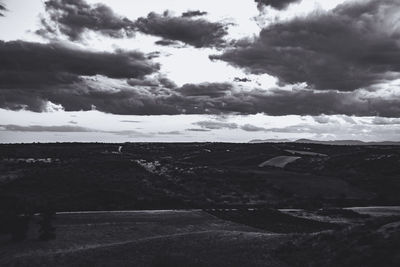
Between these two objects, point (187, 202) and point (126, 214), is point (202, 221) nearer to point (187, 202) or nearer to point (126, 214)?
point (126, 214)

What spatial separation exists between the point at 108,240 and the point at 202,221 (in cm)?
791

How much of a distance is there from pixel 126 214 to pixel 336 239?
645 inches

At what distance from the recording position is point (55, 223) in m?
26.4

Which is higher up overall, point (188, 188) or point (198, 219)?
point (198, 219)

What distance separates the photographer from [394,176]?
5919 cm

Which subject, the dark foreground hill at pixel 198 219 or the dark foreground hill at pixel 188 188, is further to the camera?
the dark foreground hill at pixel 188 188

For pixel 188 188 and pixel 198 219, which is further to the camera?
pixel 188 188

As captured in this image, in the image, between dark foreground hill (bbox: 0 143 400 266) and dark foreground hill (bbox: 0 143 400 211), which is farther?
dark foreground hill (bbox: 0 143 400 211)

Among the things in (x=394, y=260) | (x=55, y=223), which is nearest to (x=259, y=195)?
(x=55, y=223)

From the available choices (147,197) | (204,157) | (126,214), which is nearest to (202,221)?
(126,214)

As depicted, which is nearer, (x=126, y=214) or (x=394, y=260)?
(x=394, y=260)

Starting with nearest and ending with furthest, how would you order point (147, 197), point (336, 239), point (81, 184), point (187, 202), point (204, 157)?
1. point (336, 239)
2. point (187, 202)
3. point (147, 197)
4. point (81, 184)
5. point (204, 157)

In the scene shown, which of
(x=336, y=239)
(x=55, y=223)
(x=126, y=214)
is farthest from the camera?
(x=126, y=214)

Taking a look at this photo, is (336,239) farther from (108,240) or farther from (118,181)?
(118,181)
